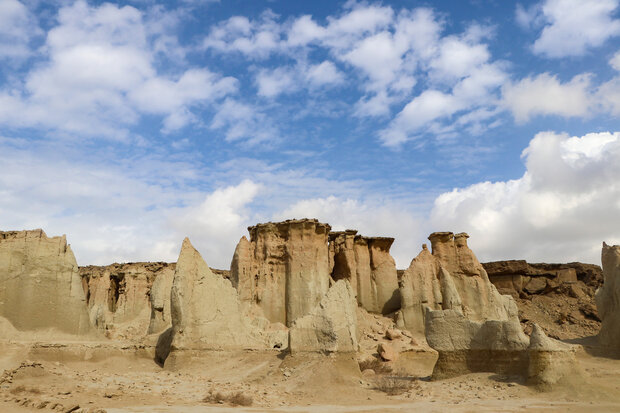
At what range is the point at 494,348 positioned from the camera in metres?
14.6

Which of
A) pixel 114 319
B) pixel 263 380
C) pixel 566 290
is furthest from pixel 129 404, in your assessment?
pixel 566 290

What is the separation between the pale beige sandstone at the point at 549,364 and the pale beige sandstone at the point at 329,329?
5.06m

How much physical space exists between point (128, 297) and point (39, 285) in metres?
18.3

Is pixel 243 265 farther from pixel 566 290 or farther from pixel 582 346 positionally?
pixel 566 290

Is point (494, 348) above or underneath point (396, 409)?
above

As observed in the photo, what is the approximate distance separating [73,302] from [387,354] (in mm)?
12953

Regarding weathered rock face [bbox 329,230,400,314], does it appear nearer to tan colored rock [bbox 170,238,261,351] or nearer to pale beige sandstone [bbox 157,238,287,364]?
pale beige sandstone [bbox 157,238,287,364]

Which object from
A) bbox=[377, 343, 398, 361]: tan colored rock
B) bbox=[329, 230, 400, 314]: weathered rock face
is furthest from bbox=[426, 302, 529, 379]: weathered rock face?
bbox=[329, 230, 400, 314]: weathered rock face

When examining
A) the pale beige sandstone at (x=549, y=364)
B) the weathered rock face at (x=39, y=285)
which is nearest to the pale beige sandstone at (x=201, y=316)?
the weathered rock face at (x=39, y=285)

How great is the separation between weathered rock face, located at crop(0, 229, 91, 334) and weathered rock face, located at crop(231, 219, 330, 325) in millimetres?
8328

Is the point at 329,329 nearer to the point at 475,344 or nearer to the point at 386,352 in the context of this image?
the point at 475,344

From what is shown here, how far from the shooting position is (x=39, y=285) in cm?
2027

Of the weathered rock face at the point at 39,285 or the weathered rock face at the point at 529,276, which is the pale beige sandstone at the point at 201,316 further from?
the weathered rock face at the point at 529,276

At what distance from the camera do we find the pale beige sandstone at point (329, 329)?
15.7m
